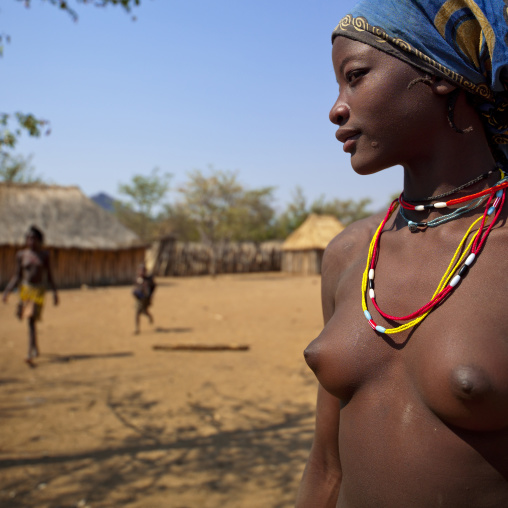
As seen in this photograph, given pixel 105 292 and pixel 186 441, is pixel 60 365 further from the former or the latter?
pixel 105 292

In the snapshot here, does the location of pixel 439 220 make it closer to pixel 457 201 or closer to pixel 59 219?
pixel 457 201

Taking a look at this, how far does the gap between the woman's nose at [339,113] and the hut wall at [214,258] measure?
2608 centimetres

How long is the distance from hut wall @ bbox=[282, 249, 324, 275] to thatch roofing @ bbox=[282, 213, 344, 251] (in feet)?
1.37

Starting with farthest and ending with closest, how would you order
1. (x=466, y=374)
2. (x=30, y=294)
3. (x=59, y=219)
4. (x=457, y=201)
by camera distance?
(x=59, y=219) → (x=30, y=294) → (x=457, y=201) → (x=466, y=374)

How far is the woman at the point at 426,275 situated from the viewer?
115cm

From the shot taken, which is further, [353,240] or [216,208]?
[216,208]

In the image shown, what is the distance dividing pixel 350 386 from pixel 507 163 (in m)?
0.71

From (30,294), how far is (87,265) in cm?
1416

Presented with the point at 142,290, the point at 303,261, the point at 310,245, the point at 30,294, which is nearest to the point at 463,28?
the point at 30,294

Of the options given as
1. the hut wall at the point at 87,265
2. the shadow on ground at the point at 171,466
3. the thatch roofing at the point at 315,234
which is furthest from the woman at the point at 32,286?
the thatch roofing at the point at 315,234

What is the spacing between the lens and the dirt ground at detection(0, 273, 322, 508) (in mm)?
3723


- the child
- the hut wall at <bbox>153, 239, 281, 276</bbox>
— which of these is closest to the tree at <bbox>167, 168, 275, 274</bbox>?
the hut wall at <bbox>153, 239, 281, 276</bbox>

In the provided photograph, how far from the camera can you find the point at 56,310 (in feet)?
44.9

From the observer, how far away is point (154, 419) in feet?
17.0
